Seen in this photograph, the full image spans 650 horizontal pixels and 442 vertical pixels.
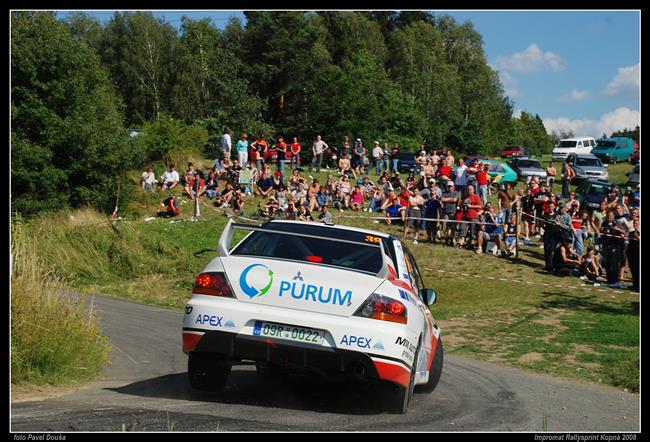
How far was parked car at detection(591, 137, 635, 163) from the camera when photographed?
60469mm

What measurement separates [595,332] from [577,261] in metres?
7.60

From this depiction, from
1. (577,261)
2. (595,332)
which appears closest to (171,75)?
(577,261)

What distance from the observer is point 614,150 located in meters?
60.4

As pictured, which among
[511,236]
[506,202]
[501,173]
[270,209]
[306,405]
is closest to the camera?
[306,405]

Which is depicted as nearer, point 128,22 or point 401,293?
point 401,293

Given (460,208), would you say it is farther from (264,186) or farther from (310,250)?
(310,250)

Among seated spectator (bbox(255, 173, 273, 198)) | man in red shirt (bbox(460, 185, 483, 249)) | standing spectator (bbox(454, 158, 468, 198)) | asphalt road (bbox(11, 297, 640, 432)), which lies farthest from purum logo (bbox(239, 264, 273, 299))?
seated spectator (bbox(255, 173, 273, 198))

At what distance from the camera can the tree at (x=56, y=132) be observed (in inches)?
1337

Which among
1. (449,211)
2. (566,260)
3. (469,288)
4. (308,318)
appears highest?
(308,318)

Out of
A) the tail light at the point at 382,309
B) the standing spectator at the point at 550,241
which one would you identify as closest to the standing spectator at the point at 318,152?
the standing spectator at the point at 550,241

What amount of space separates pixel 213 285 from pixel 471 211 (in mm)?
18024

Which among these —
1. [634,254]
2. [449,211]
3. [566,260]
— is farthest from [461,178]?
[634,254]

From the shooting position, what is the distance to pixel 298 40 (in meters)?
69.2

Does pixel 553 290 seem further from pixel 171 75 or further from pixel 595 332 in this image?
pixel 171 75
